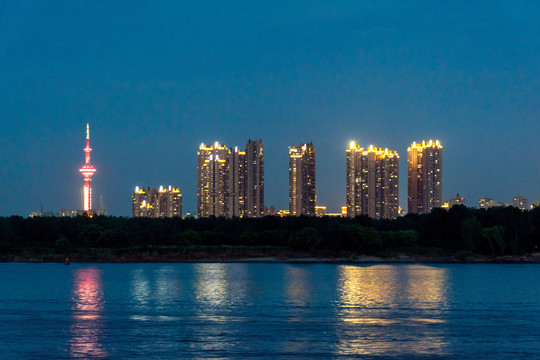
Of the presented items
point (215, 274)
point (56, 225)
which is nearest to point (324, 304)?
point (215, 274)

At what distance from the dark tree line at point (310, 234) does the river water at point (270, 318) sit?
1275 inches

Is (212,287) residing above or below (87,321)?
below

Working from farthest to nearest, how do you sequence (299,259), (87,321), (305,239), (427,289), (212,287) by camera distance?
(299,259) < (305,239) < (212,287) < (427,289) < (87,321)

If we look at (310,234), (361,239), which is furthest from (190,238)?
(361,239)

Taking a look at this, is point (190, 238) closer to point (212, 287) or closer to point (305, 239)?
point (305, 239)

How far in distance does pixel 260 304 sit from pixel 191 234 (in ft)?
214

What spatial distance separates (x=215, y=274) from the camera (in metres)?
81.8

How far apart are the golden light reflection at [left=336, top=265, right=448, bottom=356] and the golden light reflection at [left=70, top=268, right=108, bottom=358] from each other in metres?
11.2

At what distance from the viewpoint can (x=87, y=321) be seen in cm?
3953

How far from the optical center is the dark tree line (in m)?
107

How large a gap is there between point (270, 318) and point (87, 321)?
10797 millimetres

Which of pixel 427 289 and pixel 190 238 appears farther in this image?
pixel 190 238

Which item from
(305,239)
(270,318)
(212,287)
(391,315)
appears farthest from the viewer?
(305,239)

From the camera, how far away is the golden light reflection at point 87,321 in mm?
30247
